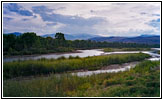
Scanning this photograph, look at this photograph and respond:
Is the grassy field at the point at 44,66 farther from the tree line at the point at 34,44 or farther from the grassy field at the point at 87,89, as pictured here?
the grassy field at the point at 87,89

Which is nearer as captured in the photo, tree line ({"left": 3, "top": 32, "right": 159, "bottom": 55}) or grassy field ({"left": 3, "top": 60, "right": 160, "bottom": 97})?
grassy field ({"left": 3, "top": 60, "right": 160, "bottom": 97})

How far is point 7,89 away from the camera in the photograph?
20.2ft

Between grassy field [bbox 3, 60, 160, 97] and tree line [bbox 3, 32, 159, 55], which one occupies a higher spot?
tree line [bbox 3, 32, 159, 55]

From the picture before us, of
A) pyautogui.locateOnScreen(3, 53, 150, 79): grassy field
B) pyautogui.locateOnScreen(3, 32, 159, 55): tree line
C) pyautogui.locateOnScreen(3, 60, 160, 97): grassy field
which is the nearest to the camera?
pyautogui.locateOnScreen(3, 60, 160, 97): grassy field

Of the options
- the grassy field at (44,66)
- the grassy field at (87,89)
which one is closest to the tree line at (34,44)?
the grassy field at (44,66)

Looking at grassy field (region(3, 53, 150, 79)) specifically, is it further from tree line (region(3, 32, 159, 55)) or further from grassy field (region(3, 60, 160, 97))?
grassy field (region(3, 60, 160, 97))

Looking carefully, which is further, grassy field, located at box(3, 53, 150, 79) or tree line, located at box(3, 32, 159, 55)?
tree line, located at box(3, 32, 159, 55)

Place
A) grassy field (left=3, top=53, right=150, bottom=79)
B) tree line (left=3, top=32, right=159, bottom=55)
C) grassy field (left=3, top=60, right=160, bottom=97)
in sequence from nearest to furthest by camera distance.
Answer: grassy field (left=3, top=60, right=160, bottom=97) < grassy field (left=3, top=53, right=150, bottom=79) < tree line (left=3, top=32, right=159, bottom=55)

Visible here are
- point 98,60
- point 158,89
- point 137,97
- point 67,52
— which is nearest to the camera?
point 137,97

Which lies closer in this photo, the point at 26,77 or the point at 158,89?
the point at 158,89

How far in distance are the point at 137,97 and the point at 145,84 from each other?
1.60 m

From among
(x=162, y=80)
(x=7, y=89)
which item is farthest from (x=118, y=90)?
(x=7, y=89)

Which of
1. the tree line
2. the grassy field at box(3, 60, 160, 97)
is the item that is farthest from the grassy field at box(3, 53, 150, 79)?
the grassy field at box(3, 60, 160, 97)

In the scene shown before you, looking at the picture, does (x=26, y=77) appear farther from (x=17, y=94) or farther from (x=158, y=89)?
(x=158, y=89)
